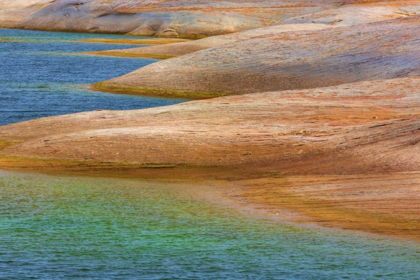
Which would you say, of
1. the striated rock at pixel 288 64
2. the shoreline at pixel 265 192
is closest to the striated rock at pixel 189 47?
the striated rock at pixel 288 64

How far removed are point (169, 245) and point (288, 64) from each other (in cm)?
2196

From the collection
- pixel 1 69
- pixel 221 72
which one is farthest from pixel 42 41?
pixel 221 72

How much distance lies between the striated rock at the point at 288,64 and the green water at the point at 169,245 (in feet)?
58.0

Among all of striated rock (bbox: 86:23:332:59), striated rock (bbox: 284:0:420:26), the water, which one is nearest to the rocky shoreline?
the water

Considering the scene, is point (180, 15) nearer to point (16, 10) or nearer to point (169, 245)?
point (16, 10)

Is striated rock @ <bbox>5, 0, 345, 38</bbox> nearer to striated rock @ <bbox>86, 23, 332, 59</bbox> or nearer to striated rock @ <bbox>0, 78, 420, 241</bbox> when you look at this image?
striated rock @ <bbox>86, 23, 332, 59</bbox>

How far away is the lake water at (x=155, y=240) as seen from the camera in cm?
1043

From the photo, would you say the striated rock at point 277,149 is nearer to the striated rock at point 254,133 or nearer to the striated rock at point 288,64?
the striated rock at point 254,133

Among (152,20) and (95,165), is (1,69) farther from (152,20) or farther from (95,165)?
(152,20)

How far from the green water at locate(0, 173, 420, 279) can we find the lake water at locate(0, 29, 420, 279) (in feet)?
0.04

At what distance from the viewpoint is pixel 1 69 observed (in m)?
39.3

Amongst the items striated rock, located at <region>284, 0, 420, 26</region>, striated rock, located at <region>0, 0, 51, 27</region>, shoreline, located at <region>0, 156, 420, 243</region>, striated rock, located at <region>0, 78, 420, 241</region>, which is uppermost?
striated rock, located at <region>0, 0, 51, 27</region>

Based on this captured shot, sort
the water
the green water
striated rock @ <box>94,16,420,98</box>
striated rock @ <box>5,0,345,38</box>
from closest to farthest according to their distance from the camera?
the green water → the water → striated rock @ <box>94,16,420,98</box> → striated rock @ <box>5,0,345,38</box>

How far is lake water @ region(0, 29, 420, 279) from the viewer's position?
10.4 m
